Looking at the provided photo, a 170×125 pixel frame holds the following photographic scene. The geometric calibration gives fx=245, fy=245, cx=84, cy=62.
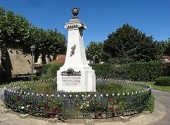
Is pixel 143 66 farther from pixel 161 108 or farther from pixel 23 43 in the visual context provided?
pixel 161 108

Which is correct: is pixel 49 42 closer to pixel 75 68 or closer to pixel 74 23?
→ pixel 74 23

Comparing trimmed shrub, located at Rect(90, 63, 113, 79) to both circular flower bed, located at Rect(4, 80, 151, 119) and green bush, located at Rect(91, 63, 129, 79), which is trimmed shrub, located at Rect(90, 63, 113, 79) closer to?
green bush, located at Rect(91, 63, 129, 79)

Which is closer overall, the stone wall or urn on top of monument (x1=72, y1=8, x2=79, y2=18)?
urn on top of monument (x1=72, y1=8, x2=79, y2=18)

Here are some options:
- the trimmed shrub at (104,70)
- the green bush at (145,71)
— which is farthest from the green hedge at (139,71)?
the trimmed shrub at (104,70)

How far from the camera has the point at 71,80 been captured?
1608 centimetres

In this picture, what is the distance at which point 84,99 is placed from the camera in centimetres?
1145

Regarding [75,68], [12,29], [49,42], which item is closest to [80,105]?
[75,68]

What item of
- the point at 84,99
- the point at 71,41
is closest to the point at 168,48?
the point at 71,41

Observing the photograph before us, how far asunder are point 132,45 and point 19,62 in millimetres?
24972

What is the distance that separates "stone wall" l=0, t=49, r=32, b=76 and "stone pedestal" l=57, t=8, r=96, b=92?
121 ft

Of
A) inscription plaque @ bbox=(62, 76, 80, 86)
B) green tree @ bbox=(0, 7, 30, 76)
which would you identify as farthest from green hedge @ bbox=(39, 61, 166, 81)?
inscription plaque @ bbox=(62, 76, 80, 86)

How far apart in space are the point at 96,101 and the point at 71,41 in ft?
20.6

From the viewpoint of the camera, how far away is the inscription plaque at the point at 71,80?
15891mm

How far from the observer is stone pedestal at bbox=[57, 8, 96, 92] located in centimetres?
1582
